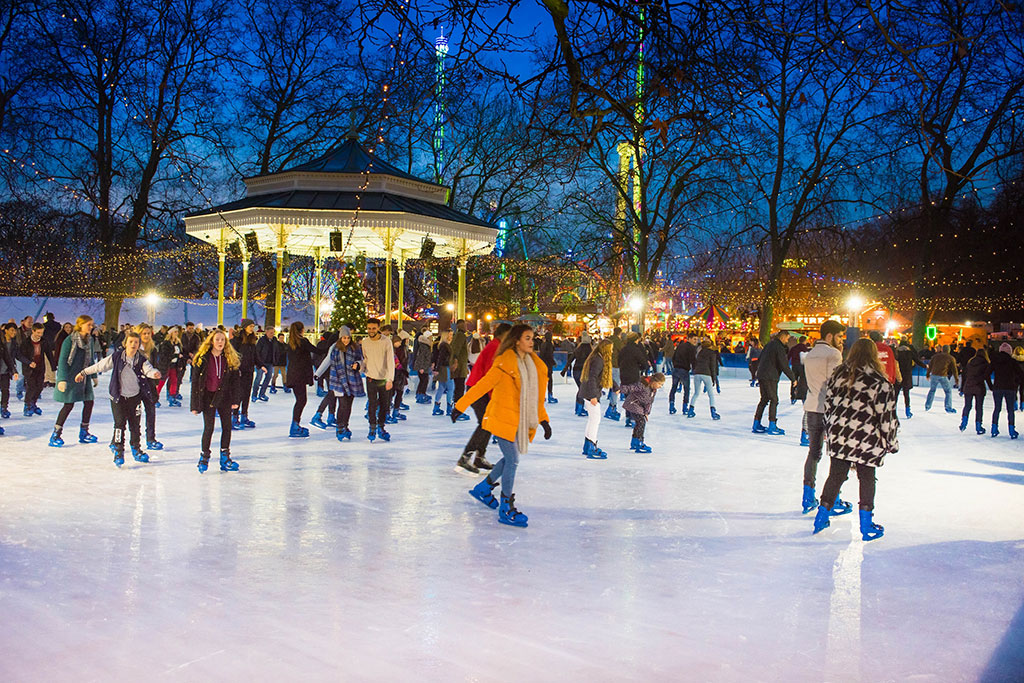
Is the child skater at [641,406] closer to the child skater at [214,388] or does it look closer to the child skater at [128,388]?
the child skater at [214,388]

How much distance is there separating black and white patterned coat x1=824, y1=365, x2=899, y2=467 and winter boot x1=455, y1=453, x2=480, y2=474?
3.58 m

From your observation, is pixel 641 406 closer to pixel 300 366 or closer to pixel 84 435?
pixel 300 366

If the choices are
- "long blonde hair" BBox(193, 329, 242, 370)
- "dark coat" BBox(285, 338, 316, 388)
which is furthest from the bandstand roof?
"long blonde hair" BBox(193, 329, 242, 370)

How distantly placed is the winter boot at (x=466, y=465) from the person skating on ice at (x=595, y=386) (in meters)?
1.82

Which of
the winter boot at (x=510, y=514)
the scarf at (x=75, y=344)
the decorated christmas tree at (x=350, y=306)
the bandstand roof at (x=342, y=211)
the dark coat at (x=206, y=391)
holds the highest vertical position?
the bandstand roof at (x=342, y=211)

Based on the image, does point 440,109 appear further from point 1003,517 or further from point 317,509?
point 1003,517

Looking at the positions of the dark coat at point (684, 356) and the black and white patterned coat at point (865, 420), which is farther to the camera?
the dark coat at point (684, 356)

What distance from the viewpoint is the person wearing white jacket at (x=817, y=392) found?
679 centimetres

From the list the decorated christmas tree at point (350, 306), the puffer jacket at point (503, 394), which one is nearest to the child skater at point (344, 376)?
the puffer jacket at point (503, 394)

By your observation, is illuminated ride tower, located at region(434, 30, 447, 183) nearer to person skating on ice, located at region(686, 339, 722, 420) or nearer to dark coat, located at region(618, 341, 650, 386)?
dark coat, located at region(618, 341, 650, 386)

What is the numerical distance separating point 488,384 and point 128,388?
169 inches

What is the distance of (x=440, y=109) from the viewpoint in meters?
4.35

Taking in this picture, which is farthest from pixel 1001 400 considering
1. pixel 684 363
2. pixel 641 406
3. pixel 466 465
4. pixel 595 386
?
pixel 466 465

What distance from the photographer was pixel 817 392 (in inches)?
297
